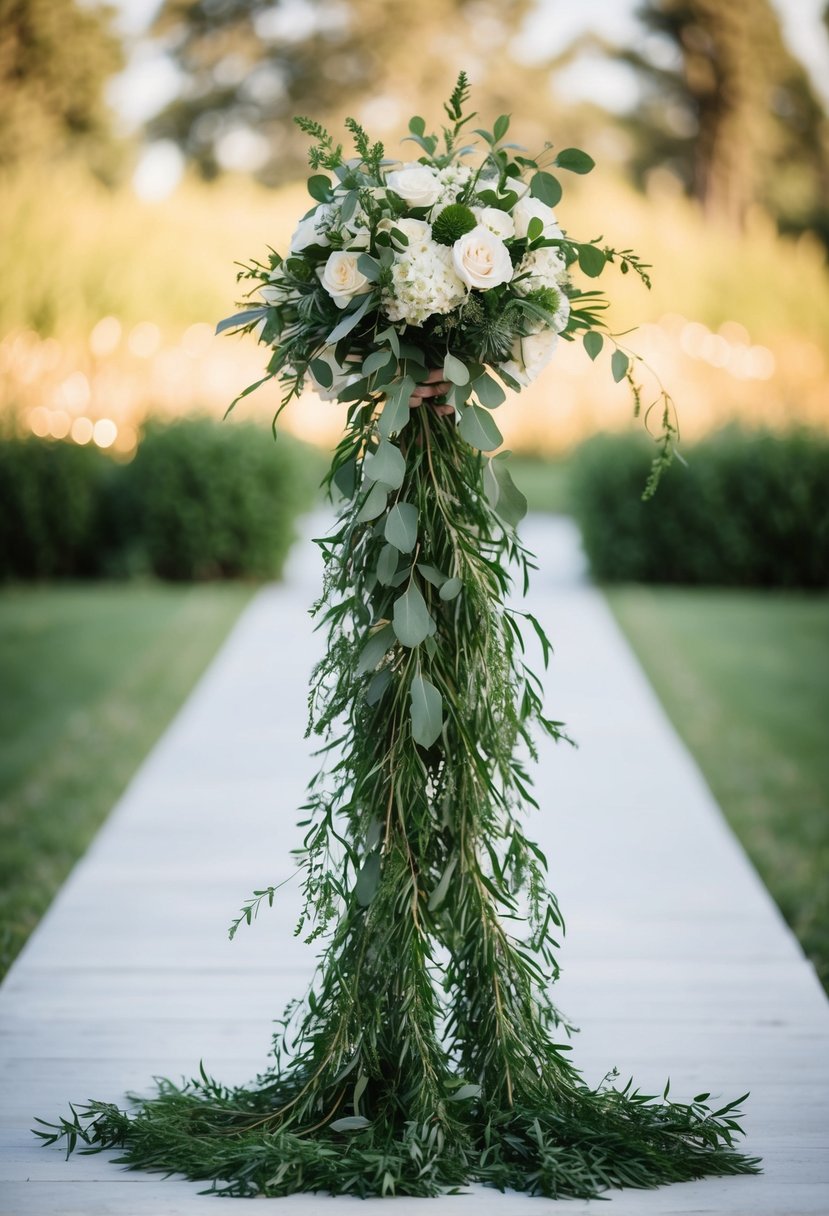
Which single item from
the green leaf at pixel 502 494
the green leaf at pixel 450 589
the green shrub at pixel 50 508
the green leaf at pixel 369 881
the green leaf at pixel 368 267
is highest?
the green shrub at pixel 50 508

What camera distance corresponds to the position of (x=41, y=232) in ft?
51.1

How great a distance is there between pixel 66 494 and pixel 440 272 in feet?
24.2

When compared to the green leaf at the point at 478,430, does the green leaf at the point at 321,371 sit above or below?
above

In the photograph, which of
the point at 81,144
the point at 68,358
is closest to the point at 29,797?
the point at 68,358

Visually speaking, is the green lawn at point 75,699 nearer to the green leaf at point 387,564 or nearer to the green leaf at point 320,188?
the green leaf at point 387,564

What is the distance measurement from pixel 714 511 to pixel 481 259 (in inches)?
281

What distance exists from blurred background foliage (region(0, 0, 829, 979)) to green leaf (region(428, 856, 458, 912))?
174cm

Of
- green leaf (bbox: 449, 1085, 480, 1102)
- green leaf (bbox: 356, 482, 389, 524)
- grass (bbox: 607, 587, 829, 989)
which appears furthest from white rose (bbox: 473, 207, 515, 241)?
grass (bbox: 607, 587, 829, 989)

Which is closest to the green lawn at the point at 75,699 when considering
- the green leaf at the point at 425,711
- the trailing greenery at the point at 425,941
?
the trailing greenery at the point at 425,941

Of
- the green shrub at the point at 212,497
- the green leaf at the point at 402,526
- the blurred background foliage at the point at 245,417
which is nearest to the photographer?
the green leaf at the point at 402,526

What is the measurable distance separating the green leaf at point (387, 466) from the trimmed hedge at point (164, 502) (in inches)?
266

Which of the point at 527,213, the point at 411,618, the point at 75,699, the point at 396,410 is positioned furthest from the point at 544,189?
the point at 75,699

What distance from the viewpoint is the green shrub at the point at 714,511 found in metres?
8.89

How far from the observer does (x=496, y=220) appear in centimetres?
217
